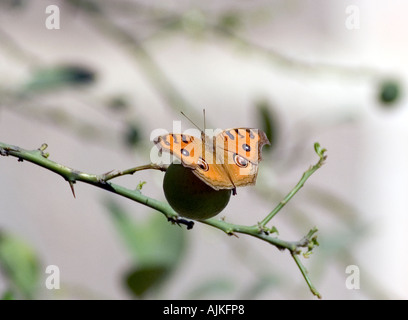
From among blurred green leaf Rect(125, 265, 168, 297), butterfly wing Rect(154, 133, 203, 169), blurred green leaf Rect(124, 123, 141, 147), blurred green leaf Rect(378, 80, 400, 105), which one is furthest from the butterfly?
blurred green leaf Rect(378, 80, 400, 105)

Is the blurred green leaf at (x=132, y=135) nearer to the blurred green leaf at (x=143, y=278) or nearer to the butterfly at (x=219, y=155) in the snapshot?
the blurred green leaf at (x=143, y=278)

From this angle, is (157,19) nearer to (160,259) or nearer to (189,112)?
(189,112)

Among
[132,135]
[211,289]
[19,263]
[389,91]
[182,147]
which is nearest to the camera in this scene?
[182,147]

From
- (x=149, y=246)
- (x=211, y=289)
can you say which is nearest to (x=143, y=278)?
(x=149, y=246)

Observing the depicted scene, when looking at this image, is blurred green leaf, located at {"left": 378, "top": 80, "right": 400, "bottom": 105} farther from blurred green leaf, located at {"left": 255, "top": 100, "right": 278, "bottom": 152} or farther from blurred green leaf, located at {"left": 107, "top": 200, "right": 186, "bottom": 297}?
blurred green leaf, located at {"left": 107, "top": 200, "right": 186, "bottom": 297}

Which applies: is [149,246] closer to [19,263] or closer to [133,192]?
[19,263]

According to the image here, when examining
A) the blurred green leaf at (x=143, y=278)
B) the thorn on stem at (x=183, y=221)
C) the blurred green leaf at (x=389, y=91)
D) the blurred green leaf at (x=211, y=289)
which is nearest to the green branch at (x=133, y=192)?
the thorn on stem at (x=183, y=221)

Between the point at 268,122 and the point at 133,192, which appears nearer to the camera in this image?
the point at 133,192
